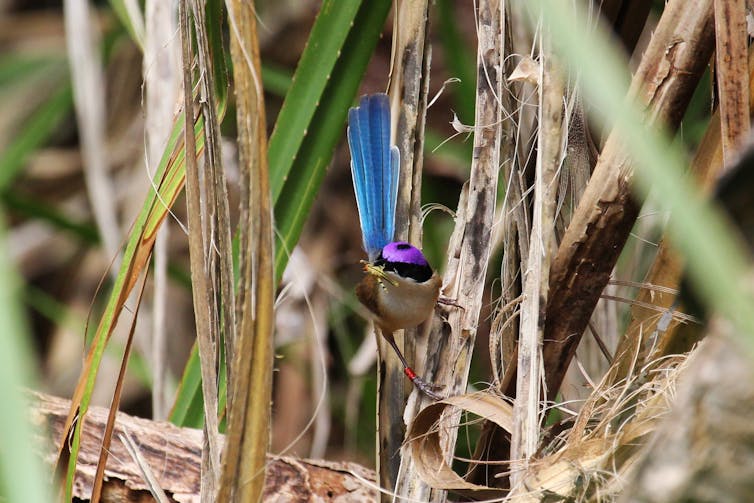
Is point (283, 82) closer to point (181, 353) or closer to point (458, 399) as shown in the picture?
point (181, 353)

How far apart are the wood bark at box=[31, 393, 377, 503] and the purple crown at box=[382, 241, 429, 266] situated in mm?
576

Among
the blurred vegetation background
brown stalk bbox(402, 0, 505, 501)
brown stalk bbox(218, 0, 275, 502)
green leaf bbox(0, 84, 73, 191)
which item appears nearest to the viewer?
brown stalk bbox(218, 0, 275, 502)

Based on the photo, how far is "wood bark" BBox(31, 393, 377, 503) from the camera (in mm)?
1638

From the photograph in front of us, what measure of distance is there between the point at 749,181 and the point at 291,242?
3.97 feet

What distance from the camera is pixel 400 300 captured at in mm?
2400

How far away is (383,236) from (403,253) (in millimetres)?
235

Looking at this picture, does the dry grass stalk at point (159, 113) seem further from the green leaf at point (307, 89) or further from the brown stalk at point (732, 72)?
the brown stalk at point (732, 72)

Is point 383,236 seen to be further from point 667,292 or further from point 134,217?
point 134,217

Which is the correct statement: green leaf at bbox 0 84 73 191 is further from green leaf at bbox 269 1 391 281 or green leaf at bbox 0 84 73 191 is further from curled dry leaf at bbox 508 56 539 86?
curled dry leaf at bbox 508 56 539 86

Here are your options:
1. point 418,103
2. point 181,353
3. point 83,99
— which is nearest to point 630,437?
point 418,103

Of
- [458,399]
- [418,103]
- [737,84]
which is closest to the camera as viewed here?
[737,84]

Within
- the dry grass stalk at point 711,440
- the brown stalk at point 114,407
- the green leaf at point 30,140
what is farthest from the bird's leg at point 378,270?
the dry grass stalk at point 711,440

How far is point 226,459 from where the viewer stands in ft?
3.42

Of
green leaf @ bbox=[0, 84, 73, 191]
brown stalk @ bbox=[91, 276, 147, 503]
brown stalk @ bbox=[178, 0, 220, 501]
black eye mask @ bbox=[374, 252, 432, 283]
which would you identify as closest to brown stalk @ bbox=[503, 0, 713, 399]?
brown stalk @ bbox=[178, 0, 220, 501]
